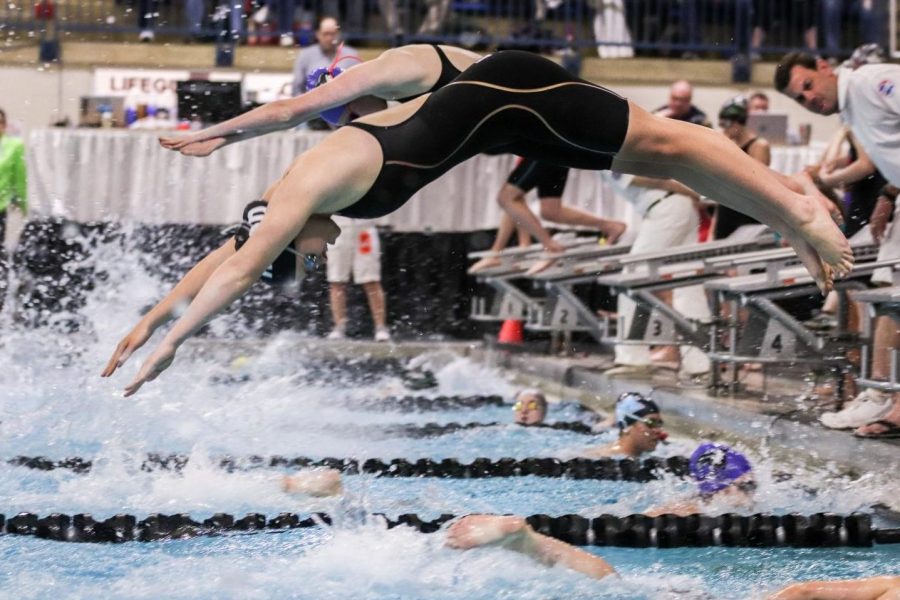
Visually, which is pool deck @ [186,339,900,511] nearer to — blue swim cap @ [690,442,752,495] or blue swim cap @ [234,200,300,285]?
blue swim cap @ [690,442,752,495]

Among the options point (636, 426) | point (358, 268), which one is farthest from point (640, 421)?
point (358, 268)

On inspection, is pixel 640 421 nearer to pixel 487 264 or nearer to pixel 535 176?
pixel 535 176

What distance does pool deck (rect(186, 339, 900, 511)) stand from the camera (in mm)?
5219

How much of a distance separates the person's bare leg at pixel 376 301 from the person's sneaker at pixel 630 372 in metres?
2.55

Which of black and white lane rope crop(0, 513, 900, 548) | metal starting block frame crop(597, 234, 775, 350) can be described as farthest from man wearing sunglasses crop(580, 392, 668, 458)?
metal starting block frame crop(597, 234, 775, 350)

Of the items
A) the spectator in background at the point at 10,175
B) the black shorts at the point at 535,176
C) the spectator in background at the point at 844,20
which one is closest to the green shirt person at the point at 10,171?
the spectator in background at the point at 10,175

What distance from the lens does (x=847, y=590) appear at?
3070mm

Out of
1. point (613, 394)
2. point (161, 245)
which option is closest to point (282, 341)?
point (161, 245)

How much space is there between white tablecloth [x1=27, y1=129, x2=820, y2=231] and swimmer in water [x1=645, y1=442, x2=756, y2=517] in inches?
A: 234

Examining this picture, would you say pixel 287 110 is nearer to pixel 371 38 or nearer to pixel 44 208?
pixel 44 208

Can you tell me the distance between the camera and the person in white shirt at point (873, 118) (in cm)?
516

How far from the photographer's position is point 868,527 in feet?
14.4

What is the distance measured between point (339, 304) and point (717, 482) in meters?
5.77

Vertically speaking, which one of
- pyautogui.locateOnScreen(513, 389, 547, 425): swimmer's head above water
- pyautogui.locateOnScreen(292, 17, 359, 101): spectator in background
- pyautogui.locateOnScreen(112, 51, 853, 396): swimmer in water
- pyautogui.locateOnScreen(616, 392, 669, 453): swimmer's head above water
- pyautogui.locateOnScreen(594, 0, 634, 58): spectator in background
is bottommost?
pyautogui.locateOnScreen(513, 389, 547, 425): swimmer's head above water
